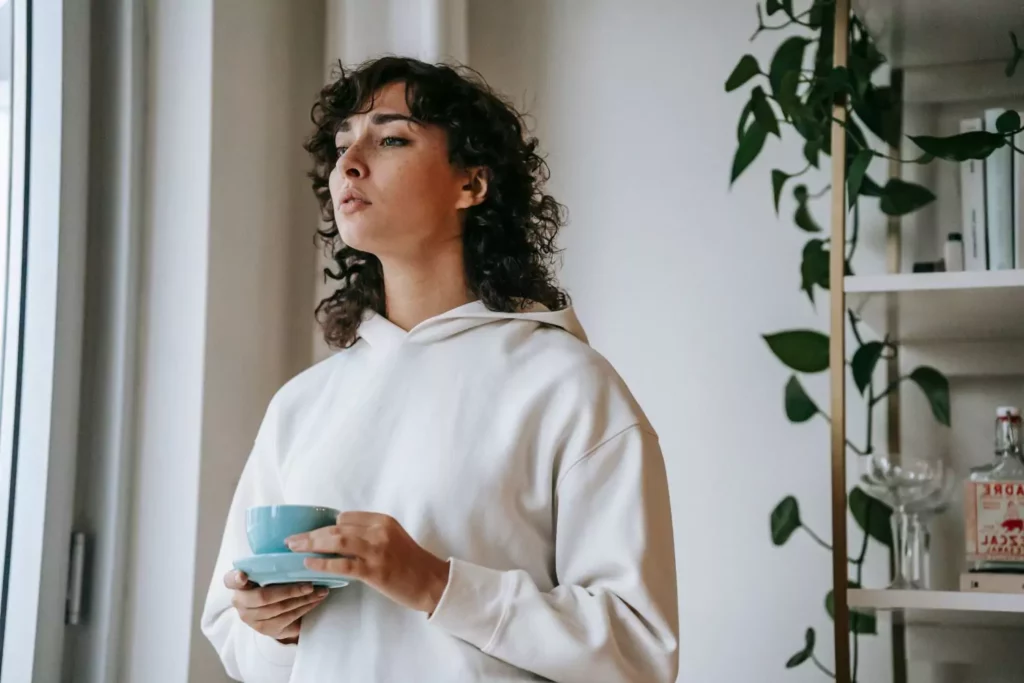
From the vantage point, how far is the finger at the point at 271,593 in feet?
3.36

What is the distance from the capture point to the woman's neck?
1269 millimetres

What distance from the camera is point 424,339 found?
1227 mm

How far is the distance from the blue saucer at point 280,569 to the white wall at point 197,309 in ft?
1.86

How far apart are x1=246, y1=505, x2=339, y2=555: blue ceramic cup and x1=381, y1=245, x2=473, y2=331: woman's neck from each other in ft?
1.13

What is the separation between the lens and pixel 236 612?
1.20 metres

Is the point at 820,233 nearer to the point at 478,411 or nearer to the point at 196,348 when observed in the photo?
the point at 478,411

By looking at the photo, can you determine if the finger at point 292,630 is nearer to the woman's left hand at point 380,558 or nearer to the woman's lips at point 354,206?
the woman's left hand at point 380,558

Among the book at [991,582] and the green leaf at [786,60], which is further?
the green leaf at [786,60]

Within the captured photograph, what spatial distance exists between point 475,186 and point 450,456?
0.35 m

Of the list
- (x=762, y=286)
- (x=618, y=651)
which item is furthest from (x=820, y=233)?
(x=618, y=651)

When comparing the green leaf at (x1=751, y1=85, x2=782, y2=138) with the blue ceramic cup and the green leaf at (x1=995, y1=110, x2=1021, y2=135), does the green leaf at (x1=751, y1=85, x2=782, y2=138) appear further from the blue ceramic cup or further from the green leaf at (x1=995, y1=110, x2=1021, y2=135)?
the blue ceramic cup

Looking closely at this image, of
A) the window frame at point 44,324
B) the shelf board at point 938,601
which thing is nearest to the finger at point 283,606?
the window frame at point 44,324

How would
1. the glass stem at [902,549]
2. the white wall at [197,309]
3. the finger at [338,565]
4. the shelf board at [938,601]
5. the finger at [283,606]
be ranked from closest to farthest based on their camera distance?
1. the finger at [338,565]
2. the finger at [283,606]
3. the shelf board at [938,601]
4. the glass stem at [902,549]
5. the white wall at [197,309]

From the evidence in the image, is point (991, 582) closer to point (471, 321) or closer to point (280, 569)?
point (471, 321)
